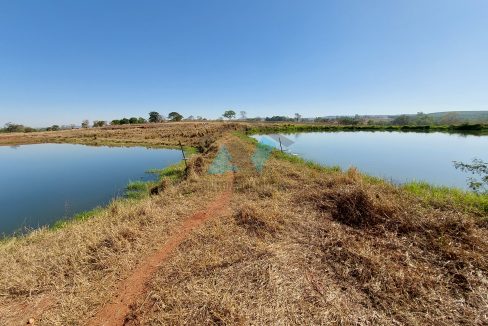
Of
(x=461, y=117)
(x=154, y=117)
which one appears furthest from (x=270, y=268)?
(x=461, y=117)

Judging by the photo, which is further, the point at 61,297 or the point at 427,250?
the point at 427,250

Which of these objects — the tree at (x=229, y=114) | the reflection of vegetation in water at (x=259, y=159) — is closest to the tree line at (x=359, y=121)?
the tree at (x=229, y=114)

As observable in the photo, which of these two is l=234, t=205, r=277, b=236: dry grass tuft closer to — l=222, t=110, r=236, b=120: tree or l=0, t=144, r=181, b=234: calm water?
l=0, t=144, r=181, b=234: calm water

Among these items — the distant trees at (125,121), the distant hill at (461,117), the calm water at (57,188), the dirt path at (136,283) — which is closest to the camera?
the dirt path at (136,283)

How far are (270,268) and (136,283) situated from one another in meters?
2.85

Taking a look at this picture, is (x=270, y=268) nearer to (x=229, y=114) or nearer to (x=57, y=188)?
(x=57, y=188)

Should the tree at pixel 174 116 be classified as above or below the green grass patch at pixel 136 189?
above

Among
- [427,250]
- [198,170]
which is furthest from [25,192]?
[427,250]

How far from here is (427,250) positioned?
→ 4.87 meters

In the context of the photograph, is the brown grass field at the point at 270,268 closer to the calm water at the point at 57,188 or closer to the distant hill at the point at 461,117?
the calm water at the point at 57,188

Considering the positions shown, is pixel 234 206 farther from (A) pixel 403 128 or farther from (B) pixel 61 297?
(A) pixel 403 128

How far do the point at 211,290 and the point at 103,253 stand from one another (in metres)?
3.35

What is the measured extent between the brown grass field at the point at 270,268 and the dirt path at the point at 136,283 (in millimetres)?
25

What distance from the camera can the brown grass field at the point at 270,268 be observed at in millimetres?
3729
